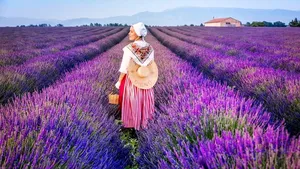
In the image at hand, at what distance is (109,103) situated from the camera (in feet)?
14.5

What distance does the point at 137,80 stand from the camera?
4.07m

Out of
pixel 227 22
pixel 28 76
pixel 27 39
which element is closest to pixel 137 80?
pixel 28 76

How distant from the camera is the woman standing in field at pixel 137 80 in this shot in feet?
13.0

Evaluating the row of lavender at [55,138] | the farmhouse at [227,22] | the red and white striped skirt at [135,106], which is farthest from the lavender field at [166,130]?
the farmhouse at [227,22]

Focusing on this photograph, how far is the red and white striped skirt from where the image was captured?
4.11m

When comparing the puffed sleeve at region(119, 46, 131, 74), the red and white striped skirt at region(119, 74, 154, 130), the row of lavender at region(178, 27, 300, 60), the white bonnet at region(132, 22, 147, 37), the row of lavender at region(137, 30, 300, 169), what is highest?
the white bonnet at region(132, 22, 147, 37)

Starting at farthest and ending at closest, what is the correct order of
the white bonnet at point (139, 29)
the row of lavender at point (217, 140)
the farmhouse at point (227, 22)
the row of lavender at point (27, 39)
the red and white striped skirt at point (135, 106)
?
the farmhouse at point (227, 22), the row of lavender at point (27, 39), the red and white striped skirt at point (135, 106), the white bonnet at point (139, 29), the row of lavender at point (217, 140)

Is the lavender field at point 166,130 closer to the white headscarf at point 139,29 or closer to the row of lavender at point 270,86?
the row of lavender at point 270,86

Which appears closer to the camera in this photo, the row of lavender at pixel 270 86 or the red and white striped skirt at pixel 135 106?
the row of lavender at pixel 270 86

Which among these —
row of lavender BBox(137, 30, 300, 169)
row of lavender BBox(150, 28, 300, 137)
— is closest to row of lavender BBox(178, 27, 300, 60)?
row of lavender BBox(150, 28, 300, 137)

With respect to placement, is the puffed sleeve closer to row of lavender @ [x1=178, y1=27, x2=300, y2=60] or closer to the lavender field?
the lavender field

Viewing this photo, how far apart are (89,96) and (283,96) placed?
6.94 feet

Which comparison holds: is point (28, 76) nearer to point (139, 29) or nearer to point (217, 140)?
point (139, 29)

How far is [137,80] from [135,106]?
0.32 meters
